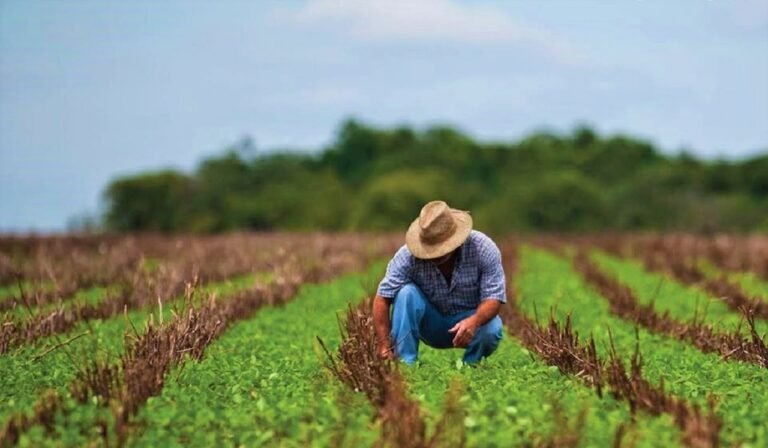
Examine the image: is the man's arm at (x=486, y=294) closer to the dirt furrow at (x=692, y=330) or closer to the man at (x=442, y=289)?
the man at (x=442, y=289)

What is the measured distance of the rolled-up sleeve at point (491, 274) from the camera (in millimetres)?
8219

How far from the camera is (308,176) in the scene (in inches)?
3548

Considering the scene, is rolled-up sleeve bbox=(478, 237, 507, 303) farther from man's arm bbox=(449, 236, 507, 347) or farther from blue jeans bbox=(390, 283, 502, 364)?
blue jeans bbox=(390, 283, 502, 364)

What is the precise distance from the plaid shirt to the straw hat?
0.20m

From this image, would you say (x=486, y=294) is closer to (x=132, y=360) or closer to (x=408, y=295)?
(x=408, y=295)

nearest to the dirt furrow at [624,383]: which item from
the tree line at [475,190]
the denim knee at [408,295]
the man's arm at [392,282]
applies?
the denim knee at [408,295]

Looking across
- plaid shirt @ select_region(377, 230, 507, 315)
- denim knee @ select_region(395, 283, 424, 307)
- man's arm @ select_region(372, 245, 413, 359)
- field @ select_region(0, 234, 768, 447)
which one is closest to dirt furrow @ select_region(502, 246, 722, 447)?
field @ select_region(0, 234, 768, 447)

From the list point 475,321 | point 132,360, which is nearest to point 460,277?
point 475,321

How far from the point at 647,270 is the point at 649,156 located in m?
75.5

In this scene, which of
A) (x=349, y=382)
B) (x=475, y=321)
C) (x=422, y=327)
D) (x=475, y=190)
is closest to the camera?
(x=349, y=382)

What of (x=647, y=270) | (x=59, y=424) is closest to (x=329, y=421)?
(x=59, y=424)

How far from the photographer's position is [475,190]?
85812 mm

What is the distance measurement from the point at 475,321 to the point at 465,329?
10cm

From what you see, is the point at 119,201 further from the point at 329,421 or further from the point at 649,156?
the point at 329,421
